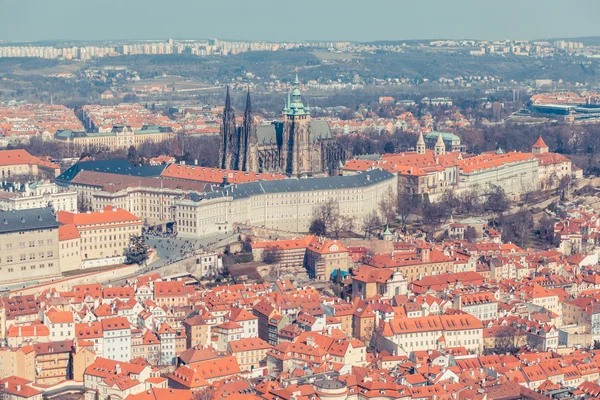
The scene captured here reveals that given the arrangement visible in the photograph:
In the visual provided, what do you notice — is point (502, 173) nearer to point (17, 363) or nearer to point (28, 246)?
point (28, 246)

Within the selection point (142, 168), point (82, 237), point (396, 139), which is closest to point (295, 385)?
point (82, 237)

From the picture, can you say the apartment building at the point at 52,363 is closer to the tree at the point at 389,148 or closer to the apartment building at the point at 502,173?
the apartment building at the point at 502,173

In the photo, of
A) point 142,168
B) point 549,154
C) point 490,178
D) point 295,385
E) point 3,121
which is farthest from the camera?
point 3,121

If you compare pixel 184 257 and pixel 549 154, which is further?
pixel 549 154

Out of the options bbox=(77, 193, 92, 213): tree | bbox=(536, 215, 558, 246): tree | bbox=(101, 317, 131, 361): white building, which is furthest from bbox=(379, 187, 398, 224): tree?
bbox=(101, 317, 131, 361): white building

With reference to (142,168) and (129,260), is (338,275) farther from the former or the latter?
(142,168)

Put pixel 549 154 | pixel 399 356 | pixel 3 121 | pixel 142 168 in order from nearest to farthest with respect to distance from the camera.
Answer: pixel 399 356
pixel 142 168
pixel 549 154
pixel 3 121

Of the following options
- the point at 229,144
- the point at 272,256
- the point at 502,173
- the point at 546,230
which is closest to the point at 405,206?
the point at 546,230

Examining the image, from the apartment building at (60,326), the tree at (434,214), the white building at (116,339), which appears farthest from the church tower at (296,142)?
the white building at (116,339)
